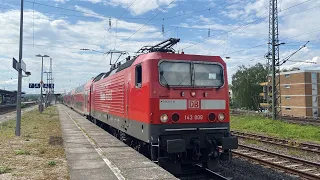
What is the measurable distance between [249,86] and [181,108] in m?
59.9

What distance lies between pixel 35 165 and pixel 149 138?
3120mm

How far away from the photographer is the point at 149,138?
7.93 meters

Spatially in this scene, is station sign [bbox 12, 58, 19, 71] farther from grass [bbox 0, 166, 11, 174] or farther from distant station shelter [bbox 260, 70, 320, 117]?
distant station shelter [bbox 260, 70, 320, 117]

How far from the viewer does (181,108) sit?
8.15 metres

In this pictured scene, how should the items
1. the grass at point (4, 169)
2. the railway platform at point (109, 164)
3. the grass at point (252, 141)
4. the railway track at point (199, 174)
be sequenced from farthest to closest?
the grass at point (252, 141) < the railway track at point (199, 174) < the grass at point (4, 169) < the railway platform at point (109, 164)

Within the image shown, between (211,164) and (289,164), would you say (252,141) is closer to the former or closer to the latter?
(289,164)

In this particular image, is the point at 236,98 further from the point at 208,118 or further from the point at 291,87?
the point at 208,118

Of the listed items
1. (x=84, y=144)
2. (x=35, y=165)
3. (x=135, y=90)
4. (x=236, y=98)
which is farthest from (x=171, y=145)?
(x=236, y=98)

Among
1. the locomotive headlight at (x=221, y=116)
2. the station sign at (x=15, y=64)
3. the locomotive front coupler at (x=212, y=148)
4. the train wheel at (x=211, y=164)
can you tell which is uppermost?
the station sign at (x=15, y=64)

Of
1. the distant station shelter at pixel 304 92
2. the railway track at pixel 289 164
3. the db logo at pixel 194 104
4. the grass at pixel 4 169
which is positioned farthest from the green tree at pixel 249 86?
the grass at pixel 4 169

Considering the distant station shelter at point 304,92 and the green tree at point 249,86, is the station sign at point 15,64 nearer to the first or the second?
the distant station shelter at point 304,92

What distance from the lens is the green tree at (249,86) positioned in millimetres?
65188

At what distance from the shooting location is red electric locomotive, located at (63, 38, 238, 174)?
26.1ft

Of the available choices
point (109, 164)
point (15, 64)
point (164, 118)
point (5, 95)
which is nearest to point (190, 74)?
point (164, 118)
